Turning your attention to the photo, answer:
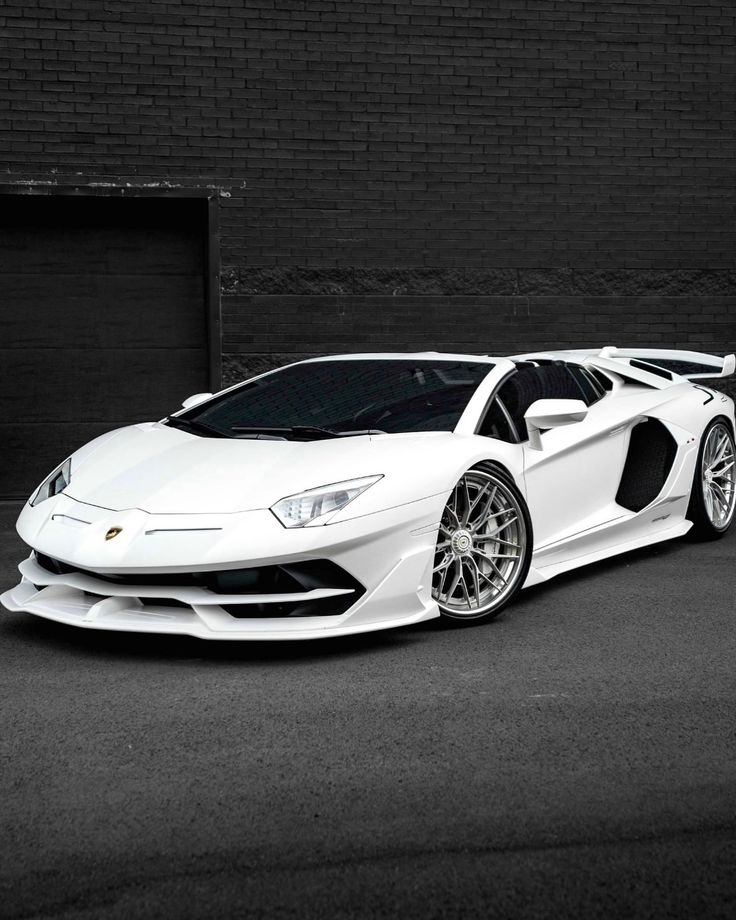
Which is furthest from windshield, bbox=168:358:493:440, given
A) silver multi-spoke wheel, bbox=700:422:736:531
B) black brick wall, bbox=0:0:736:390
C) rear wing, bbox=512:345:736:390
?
black brick wall, bbox=0:0:736:390

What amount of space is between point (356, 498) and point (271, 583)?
18.2 inches

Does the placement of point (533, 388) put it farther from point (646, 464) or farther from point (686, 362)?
point (686, 362)

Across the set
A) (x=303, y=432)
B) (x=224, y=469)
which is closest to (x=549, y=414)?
(x=303, y=432)

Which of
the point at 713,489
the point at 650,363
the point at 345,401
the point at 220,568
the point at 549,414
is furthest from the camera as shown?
the point at 650,363

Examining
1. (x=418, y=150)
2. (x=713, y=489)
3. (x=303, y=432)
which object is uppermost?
(x=418, y=150)

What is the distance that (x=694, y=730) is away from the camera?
3.55m

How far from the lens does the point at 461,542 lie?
4.88 meters

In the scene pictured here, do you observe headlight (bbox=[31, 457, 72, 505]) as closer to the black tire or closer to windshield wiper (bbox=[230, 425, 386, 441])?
windshield wiper (bbox=[230, 425, 386, 441])

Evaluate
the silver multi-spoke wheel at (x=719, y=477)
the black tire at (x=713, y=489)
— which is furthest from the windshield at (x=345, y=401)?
the silver multi-spoke wheel at (x=719, y=477)

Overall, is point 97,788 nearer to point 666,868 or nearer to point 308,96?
point 666,868

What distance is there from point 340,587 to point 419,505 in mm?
479

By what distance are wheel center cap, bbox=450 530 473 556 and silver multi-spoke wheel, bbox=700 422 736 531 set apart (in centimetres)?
251

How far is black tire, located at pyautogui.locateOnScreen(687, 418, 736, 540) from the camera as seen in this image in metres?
6.85

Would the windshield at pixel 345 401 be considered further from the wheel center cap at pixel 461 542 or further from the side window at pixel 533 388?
the wheel center cap at pixel 461 542
